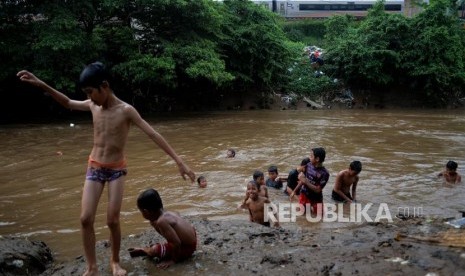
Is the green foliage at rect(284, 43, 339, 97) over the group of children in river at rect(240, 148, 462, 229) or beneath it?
over

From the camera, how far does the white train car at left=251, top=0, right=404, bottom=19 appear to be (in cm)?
3894

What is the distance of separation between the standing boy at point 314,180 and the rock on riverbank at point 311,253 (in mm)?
1540

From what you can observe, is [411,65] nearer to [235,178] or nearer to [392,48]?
[392,48]

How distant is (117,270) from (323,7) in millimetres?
39145

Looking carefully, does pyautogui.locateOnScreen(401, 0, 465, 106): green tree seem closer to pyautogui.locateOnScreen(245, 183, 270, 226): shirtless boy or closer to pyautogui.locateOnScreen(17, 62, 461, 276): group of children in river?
pyautogui.locateOnScreen(245, 183, 270, 226): shirtless boy

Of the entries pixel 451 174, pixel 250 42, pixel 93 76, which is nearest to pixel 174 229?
pixel 93 76

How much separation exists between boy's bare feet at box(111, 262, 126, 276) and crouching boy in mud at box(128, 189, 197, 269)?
312mm

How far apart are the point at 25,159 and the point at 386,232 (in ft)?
32.9

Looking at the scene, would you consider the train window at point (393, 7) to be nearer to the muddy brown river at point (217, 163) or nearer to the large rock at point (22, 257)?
the muddy brown river at point (217, 163)

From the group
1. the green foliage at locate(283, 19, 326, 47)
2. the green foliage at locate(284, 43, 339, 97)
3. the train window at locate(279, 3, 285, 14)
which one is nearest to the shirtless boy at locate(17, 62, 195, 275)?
the green foliage at locate(284, 43, 339, 97)

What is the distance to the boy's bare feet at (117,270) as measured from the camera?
394 cm

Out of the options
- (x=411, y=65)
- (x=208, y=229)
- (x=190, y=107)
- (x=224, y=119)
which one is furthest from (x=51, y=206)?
(x=411, y=65)

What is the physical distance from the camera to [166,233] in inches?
165

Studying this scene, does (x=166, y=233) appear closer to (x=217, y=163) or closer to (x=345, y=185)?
(x=345, y=185)
